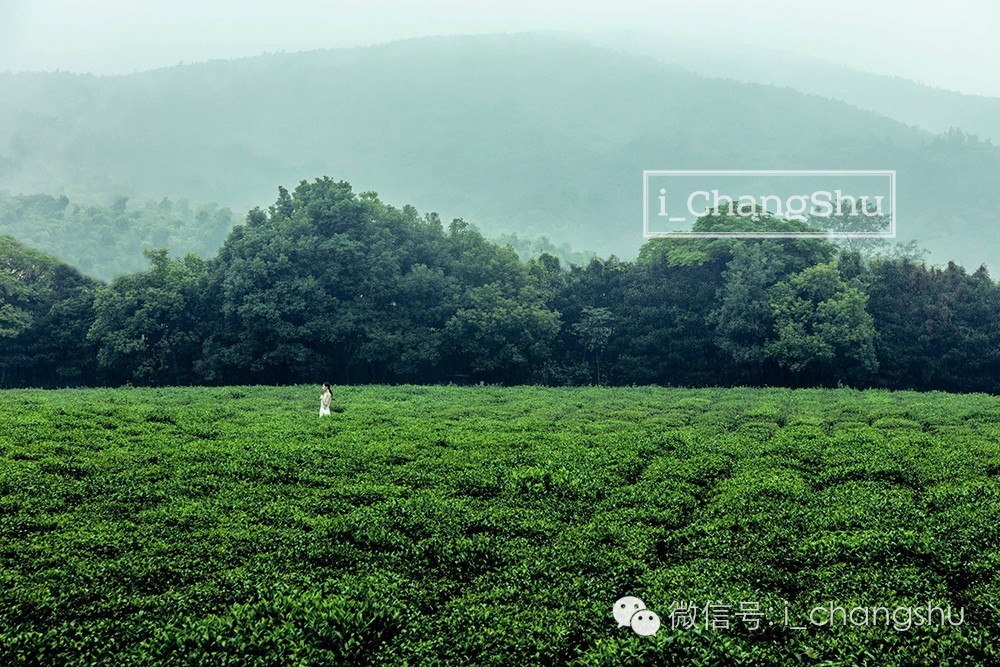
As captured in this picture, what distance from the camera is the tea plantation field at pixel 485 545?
759cm

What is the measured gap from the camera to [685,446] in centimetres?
1755

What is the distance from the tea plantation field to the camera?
7586 mm

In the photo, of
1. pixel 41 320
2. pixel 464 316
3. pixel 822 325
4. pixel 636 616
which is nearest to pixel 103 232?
pixel 41 320

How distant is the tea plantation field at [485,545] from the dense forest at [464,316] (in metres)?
21.5

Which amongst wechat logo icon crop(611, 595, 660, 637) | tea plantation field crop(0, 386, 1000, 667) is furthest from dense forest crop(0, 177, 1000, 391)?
wechat logo icon crop(611, 595, 660, 637)

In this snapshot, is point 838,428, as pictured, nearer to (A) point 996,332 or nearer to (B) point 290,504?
(B) point 290,504

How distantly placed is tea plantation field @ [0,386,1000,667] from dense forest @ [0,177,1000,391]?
70.4 feet

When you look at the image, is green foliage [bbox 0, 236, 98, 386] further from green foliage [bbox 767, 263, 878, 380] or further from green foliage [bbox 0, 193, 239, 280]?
green foliage [bbox 0, 193, 239, 280]

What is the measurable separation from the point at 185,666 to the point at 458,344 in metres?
35.4

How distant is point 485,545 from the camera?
10359 millimetres

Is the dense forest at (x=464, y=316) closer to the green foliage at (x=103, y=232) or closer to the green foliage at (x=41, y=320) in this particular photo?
the green foliage at (x=41, y=320)

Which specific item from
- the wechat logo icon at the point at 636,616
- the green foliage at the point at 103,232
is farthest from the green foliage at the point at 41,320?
the green foliage at the point at 103,232

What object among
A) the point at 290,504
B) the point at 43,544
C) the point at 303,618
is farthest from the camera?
the point at 290,504

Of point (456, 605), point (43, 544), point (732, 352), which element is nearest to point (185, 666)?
point (456, 605)
